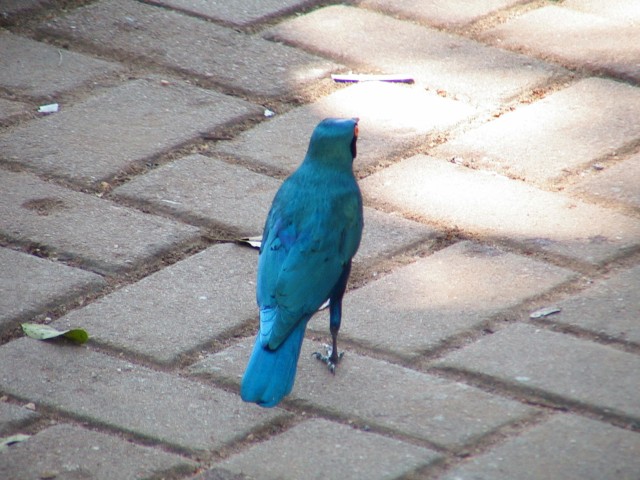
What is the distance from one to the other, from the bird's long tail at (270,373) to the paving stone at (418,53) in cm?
Result: 218

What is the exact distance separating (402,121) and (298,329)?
186cm

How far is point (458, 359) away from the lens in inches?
141

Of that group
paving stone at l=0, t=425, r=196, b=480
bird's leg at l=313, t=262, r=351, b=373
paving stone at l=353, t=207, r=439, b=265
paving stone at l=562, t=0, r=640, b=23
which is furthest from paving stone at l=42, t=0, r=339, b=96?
paving stone at l=0, t=425, r=196, b=480

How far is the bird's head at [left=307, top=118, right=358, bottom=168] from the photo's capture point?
3771 millimetres

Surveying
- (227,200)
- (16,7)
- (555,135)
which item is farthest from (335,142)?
(16,7)

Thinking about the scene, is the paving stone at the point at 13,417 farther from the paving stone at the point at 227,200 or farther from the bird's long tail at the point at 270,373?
the paving stone at the point at 227,200

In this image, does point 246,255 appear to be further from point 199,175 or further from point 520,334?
point 520,334

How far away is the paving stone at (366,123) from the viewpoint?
480 centimetres

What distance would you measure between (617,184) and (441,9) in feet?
6.13

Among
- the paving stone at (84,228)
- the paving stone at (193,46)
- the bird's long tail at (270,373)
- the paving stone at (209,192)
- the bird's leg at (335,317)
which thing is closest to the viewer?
the bird's long tail at (270,373)

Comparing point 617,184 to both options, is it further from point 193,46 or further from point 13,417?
point 13,417

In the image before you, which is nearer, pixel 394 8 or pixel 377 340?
pixel 377 340

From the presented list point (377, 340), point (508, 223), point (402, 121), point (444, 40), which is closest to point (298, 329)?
point (377, 340)

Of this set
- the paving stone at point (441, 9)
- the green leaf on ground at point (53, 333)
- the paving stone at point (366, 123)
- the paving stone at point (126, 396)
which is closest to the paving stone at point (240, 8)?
the paving stone at point (441, 9)
